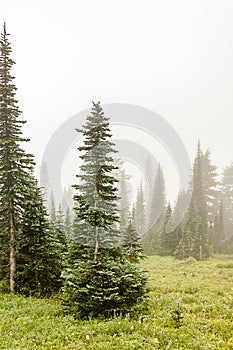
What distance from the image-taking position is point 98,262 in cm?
1202

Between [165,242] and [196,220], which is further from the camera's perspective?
[165,242]

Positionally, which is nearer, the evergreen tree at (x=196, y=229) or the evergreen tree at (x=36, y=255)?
the evergreen tree at (x=36, y=255)

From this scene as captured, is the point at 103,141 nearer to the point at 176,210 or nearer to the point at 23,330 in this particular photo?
the point at 23,330

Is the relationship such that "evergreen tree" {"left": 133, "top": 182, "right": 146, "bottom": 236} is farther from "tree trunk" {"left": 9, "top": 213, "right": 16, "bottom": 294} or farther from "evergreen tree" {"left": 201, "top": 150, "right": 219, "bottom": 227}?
"tree trunk" {"left": 9, "top": 213, "right": 16, "bottom": 294}

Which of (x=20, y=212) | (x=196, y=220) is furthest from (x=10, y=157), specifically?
(x=196, y=220)

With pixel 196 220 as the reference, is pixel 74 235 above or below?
below

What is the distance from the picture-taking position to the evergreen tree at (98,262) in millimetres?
11672

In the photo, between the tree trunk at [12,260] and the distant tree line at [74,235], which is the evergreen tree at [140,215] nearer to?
the distant tree line at [74,235]

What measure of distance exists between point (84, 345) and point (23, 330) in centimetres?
328

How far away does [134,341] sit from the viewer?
8.70 m

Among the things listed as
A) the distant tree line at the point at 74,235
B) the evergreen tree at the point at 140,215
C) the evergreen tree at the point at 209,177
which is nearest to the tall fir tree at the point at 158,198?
the evergreen tree at the point at 140,215

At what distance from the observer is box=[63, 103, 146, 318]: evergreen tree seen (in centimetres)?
1167

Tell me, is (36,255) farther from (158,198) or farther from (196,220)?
(158,198)

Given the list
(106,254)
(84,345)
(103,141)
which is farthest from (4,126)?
(84,345)
